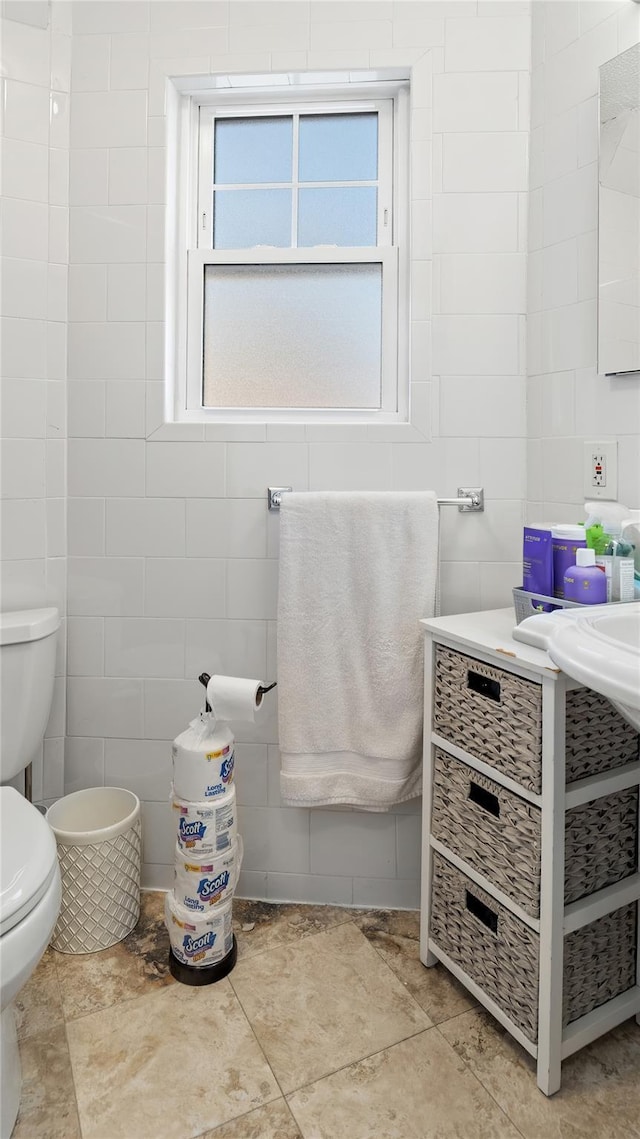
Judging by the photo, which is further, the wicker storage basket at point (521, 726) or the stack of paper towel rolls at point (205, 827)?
the stack of paper towel rolls at point (205, 827)

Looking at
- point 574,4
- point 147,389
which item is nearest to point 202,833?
point 147,389

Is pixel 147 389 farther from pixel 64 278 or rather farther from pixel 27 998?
pixel 27 998

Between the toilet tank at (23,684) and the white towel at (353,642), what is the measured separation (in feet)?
1.78

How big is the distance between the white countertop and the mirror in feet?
1.85

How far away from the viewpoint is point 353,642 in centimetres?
150

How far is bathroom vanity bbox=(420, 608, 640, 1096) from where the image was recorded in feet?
3.59

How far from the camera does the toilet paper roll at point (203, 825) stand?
1.36 m

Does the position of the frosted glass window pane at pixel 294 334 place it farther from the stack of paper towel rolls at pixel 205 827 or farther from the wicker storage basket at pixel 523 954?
the wicker storage basket at pixel 523 954

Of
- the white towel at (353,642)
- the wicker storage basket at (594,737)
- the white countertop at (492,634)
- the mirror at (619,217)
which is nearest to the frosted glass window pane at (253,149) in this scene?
the mirror at (619,217)

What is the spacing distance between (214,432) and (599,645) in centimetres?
105

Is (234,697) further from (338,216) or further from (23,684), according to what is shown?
(338,216)

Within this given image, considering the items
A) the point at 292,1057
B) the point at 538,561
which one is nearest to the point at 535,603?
the point at 538,561

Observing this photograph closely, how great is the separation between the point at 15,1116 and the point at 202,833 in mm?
522

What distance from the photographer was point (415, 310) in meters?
1.55
